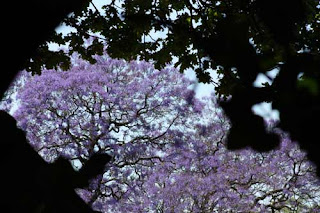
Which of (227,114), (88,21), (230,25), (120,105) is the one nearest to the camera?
(230,25)

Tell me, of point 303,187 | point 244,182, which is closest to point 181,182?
point 244,182

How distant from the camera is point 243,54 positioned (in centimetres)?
71

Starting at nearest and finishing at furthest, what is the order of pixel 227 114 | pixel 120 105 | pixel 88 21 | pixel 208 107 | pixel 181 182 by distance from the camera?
pixel 227 114, pixel 88 21, pixel 181 182, pixel 120 105, pixel 208 107

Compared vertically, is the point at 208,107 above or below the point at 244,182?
above

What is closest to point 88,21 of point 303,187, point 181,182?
point 181,182

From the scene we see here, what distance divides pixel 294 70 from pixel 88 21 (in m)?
4.85

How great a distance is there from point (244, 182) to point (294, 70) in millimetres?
16280

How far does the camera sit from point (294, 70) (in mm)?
751

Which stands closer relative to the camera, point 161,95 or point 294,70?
point 294,70

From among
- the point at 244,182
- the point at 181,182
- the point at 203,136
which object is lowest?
the point at 181,182

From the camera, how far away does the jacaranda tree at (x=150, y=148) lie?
1588 centimetres

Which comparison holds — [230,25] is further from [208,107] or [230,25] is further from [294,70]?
[208,107]

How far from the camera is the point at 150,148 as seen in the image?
17.5 metres

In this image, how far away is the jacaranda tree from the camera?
1588 cm
